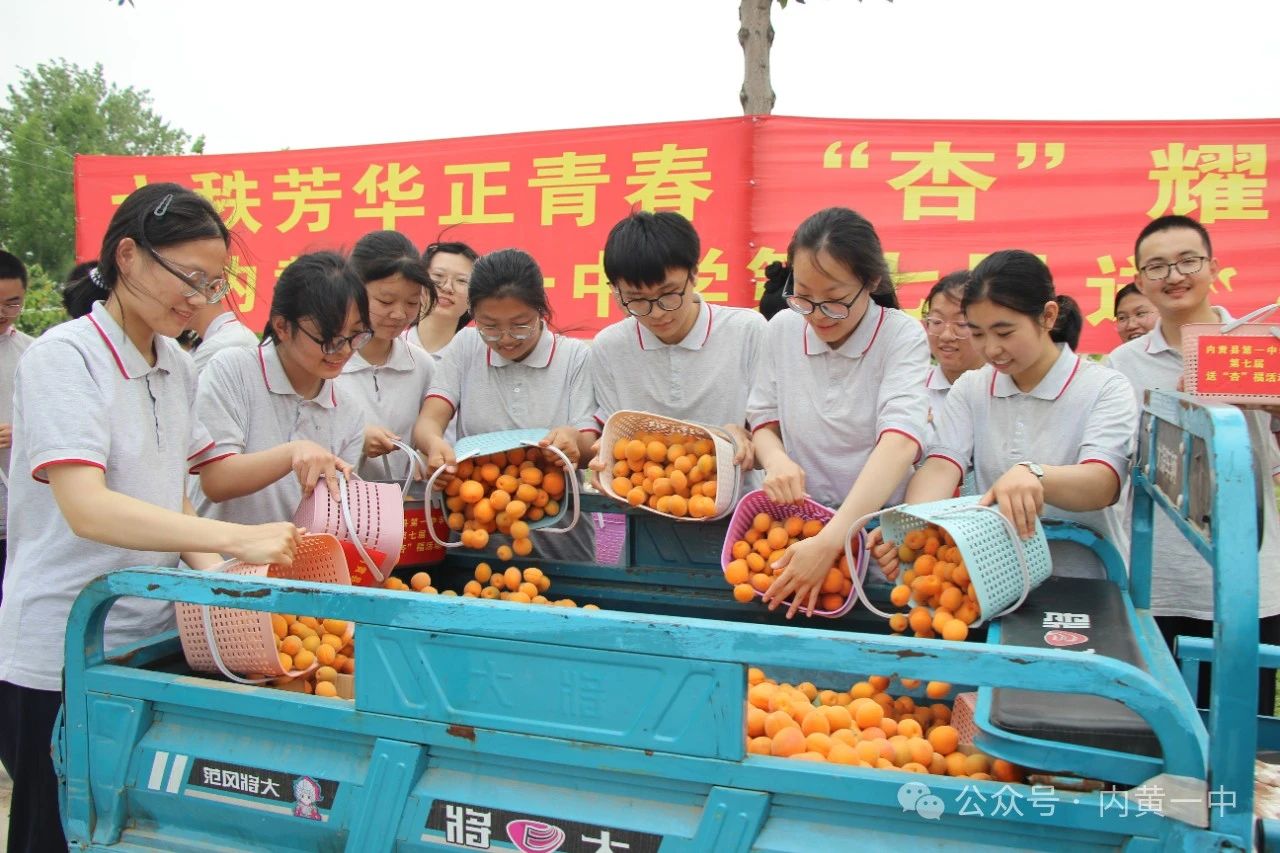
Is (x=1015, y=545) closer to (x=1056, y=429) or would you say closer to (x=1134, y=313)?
(x=1056, y=429)

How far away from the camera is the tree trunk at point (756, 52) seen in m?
5.88

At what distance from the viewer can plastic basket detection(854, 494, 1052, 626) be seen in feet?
6.41

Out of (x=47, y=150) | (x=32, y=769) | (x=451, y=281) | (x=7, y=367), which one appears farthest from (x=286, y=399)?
(x=47, y=150)

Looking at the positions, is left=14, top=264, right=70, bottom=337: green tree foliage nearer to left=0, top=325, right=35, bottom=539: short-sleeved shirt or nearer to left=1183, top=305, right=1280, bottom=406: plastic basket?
left=0, top=325, right=35, bottom=539: short-sleeved shirt

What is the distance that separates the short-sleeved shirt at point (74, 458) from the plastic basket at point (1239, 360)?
2.54 metres

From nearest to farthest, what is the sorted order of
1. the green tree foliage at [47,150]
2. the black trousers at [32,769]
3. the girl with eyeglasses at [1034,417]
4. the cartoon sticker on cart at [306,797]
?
the cartoon sticker on cart at [306,797] < the black trousers at [32,769] < the girl with eyeglasses at [1034,417] < the green tree foliage at [47,150]

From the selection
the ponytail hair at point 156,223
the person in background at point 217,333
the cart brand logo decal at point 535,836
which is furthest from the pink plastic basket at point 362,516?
the person in background at point 217,333

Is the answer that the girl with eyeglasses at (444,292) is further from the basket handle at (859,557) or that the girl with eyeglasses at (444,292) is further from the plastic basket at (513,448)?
the basket handle at (859,557)

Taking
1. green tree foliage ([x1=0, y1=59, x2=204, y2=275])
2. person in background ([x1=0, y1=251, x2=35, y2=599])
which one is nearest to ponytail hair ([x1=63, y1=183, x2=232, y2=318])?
person in background ([x1=0, y1=251, x2=35, y2=599])

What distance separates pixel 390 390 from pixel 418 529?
61 centimetres

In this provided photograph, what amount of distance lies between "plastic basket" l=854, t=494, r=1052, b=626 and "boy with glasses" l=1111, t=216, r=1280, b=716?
0.96m

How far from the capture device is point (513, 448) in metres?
2.80

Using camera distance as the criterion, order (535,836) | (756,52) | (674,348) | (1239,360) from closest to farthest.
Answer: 1. (535,836)
2. (1239,360)
3. (674,348)
4. (756,52)

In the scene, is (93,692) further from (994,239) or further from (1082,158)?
(1082,158)
